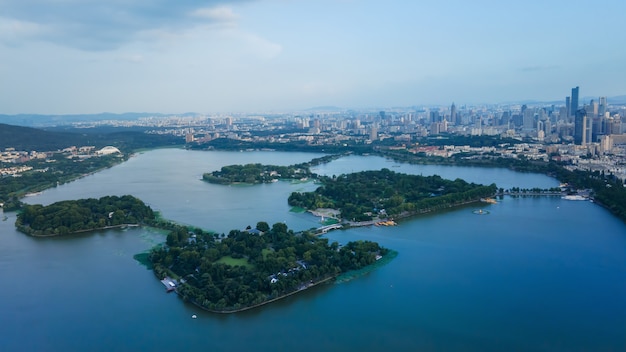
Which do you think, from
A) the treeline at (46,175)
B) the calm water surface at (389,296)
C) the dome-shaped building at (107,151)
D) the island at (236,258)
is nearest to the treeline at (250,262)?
the island at (236,258)

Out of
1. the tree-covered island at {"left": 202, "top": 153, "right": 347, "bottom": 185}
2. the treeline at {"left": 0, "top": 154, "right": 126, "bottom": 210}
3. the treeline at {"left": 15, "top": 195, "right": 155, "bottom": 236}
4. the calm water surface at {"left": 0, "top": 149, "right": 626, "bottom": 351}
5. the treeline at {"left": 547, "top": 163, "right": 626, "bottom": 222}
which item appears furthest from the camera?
the tree-covered island at {"left": 202, "top": 153, "right": 347, "bottom": 185}

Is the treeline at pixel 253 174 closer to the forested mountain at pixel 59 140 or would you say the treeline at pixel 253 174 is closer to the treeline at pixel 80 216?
the treeline at pixel 80 216

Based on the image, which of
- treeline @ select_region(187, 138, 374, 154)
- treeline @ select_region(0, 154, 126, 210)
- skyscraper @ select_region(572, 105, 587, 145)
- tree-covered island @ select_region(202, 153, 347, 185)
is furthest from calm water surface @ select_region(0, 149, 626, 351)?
skyscraper @ select_region(572, 105, 587, 145)

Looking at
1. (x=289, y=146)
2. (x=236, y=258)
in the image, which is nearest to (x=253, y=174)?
(x=236, y=258)

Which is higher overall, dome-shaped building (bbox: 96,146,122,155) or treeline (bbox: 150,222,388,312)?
dome-shaped building (bbox: 96,146,122,155)

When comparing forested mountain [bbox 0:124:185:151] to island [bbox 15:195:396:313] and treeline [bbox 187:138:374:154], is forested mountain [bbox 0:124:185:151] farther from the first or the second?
island [bbox 15:195:396:313]

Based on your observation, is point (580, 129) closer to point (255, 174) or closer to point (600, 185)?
point (600, 185)
